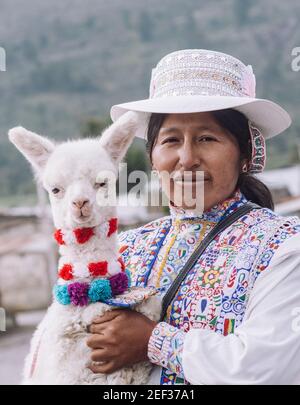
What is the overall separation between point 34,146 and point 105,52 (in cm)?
6079

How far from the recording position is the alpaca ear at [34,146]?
1.69 meters

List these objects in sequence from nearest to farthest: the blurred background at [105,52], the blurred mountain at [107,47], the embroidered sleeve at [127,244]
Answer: the embroidered sleeve at [127,244], the blurred background at [105,52], the blurred mountain at [107,47]

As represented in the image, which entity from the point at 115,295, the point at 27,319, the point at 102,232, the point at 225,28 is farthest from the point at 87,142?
the point at 225,28

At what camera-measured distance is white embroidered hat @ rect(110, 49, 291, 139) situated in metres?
1.79

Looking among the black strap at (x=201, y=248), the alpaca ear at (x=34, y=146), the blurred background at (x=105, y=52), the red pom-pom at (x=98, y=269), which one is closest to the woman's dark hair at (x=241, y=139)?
the black strap at (x=201, y=248)

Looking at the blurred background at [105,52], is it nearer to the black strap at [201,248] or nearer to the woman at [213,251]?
the woman at [213,251]

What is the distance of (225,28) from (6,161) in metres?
31.9

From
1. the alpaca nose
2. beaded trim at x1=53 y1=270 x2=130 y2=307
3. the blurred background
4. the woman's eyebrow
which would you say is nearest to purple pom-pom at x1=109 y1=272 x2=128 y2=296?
beaded trim at x1=53 y1=270 x2=130 y2=307

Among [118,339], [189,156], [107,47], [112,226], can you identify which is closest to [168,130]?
[189,156]

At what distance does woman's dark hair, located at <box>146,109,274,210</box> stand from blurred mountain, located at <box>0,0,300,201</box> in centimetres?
3607

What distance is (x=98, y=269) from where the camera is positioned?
1.66m

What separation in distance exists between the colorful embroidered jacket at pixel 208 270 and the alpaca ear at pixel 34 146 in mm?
442

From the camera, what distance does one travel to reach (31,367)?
67.7 inches

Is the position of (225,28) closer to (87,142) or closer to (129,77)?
(129,77)
